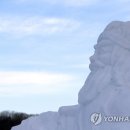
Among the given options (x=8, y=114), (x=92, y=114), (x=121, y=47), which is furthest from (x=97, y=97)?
(x=8, y=114)

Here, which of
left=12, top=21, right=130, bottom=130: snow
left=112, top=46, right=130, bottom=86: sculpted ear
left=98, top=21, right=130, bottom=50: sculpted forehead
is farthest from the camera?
left=98, top=21, right=130, bottom=50: sculpted forehead

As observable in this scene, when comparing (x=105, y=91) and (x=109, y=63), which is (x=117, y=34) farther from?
(x=105, y=91)

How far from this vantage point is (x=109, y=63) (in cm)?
934

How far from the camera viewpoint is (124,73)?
916 cm

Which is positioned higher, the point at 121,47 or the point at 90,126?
the point at 121,47

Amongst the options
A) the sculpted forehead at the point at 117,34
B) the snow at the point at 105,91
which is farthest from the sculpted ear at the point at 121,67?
the sculpted forehead at the point at 117,34

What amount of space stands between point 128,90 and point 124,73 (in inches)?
13.3

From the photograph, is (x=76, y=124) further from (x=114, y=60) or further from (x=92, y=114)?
(x=114, y=60)

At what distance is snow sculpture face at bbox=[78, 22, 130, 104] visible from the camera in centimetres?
917

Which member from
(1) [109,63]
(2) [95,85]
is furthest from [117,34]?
(2) [95,85]

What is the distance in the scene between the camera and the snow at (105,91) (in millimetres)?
8797

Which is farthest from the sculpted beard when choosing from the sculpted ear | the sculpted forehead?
the sculpted forehead

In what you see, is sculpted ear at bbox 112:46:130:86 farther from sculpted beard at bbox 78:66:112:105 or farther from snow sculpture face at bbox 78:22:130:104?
sculpted beard at bbox 78:66:112:105

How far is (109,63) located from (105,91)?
0.49 meters
